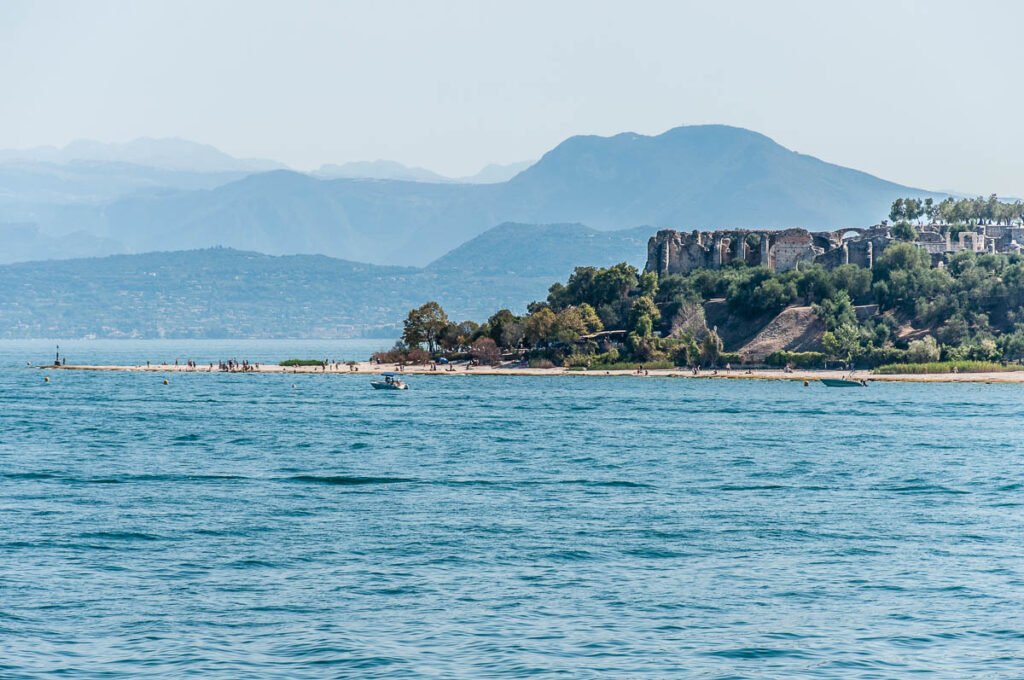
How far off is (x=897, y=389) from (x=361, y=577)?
338 ft

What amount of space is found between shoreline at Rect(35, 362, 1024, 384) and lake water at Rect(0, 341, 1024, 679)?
177ft

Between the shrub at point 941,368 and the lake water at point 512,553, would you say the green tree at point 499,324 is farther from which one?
the lake water at point 512,553

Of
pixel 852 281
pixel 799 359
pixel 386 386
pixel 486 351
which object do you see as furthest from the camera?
pixel 486 351

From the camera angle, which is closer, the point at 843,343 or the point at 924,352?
the point at 924,352

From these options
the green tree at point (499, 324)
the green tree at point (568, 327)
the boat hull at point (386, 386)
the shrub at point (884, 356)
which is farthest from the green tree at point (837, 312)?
the boat hull at point (386, 386)

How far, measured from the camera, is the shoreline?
139 m

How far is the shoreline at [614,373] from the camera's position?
139125 mm

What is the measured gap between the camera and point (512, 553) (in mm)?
42031

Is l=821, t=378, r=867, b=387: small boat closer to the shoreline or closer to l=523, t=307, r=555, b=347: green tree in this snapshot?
the shoreline

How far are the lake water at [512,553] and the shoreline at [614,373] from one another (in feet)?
177

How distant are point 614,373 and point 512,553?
12247 centimetres

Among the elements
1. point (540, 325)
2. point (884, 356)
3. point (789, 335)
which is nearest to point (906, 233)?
point (789, 335)

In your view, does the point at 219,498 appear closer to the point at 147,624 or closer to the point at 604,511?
the point at 604,511

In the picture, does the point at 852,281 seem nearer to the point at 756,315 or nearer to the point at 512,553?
the point at 756,315
